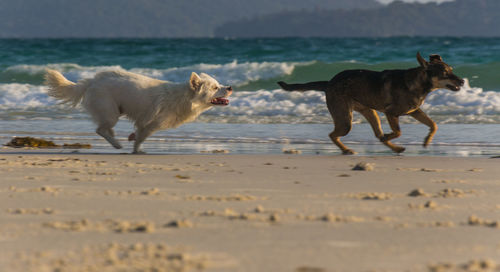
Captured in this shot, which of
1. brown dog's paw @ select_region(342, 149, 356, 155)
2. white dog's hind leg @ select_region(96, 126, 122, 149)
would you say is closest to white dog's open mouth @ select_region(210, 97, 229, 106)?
white dog's hind leg @ select_region(96, 126, 122, 149)

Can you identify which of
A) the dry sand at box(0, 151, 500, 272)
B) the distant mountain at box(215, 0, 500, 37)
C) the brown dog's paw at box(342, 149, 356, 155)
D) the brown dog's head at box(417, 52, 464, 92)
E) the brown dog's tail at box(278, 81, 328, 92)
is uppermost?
the distant mountain at box(215, 0, 500, 37)

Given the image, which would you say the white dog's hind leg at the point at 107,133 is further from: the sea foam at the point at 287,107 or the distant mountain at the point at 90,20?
the distant mountain at the point at 90,20

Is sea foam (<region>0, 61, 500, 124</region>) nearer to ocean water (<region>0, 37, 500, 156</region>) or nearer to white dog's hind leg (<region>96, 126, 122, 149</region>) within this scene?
ocean water (<region>0, 37, 500, 156</region>)

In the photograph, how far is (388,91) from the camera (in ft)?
26.3

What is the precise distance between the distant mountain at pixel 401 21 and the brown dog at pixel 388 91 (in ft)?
306

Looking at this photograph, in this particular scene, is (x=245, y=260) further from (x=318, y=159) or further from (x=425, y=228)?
(x=318, y=159)

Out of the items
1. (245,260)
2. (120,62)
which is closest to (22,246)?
(245,260)

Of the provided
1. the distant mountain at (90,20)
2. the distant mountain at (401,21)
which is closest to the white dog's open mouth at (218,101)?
the distant mountain at (401,21)

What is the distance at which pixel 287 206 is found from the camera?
441 cm

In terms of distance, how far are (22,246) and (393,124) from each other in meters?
5.65

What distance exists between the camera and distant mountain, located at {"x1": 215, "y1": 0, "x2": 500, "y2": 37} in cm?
10356

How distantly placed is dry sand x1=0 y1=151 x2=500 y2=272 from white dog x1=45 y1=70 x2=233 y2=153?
5.14 feet

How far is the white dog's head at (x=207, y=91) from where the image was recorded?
830 centimetres

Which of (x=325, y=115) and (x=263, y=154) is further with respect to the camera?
(x=325, y=115)
